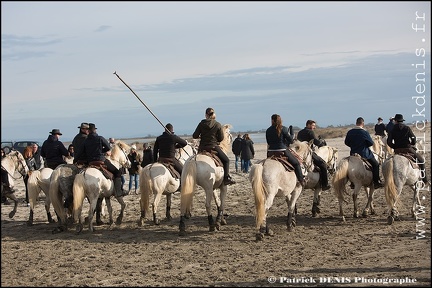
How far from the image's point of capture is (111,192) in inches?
531

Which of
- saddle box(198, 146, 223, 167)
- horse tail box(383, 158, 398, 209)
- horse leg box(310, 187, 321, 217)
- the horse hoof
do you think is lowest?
the horse hoof

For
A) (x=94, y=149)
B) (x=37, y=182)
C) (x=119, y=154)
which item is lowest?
(x=37, y=182)

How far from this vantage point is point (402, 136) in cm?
1327

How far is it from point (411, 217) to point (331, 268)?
17.7ft

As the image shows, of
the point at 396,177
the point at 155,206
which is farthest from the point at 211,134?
the point at 396,177

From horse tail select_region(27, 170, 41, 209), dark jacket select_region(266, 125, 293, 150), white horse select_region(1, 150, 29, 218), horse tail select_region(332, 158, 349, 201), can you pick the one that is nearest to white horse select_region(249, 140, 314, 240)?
dark jacket select_region(266, 125, 293, 150)

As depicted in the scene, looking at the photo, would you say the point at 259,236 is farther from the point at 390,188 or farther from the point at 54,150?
the point at 54,150

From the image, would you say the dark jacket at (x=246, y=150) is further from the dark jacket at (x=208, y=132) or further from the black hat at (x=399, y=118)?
the dark jacket at (x=208, y=132)

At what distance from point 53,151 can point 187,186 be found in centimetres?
446

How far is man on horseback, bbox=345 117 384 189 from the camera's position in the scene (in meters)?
13.6

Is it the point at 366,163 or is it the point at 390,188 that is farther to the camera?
the point at 366,163

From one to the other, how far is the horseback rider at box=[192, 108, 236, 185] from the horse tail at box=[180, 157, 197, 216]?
79 cm

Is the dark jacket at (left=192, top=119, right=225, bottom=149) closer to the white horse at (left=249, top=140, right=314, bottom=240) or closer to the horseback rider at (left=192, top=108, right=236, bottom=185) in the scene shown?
the horseback rider at (left=192, top=108, right=236, bottom=185)

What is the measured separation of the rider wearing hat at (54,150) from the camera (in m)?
14.3
